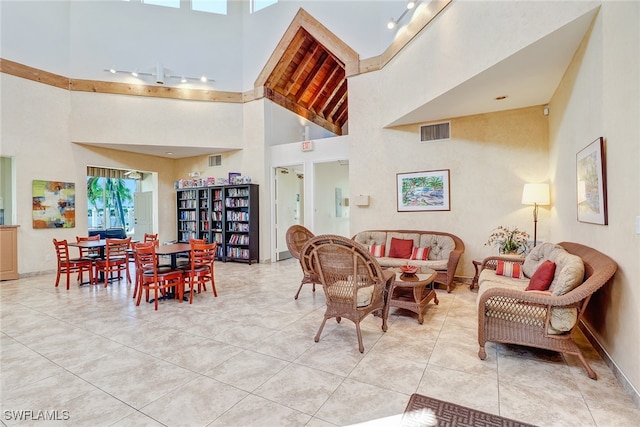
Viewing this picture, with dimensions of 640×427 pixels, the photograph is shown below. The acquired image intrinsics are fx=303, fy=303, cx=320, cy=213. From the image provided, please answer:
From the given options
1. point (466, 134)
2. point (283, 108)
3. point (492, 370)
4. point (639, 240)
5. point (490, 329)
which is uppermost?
point (283, 108)

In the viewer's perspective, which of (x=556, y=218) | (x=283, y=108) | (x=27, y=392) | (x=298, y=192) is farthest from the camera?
(x=298, y=192)

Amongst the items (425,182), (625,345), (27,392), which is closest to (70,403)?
(27,392)

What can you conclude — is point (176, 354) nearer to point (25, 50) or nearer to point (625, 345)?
point (625, 345)

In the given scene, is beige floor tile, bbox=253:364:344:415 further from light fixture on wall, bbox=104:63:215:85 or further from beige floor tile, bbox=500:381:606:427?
light fixture on wall, bbox=104:63:215:85

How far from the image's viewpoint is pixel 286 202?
26.9 feet

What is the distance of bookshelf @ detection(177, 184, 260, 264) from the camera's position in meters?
7.42

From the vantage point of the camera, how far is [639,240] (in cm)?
194

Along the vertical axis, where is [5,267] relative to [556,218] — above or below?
below

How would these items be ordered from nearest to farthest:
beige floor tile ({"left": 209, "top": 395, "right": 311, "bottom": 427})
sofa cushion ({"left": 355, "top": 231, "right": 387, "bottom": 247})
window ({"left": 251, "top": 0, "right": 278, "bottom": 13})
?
beige floor tile ({"left": 209, "top": 395, "right": 311, "bottom": 427}) < sofa cushion ({"left": 355, "top": 231, "right": 387, "bottom": 247}) < window ({"left": 251, "top": 0, "right": 278, "bottom": 13})

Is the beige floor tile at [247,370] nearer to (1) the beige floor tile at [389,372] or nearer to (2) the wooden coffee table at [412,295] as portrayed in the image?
(1) the beige floor tile at [389,372]

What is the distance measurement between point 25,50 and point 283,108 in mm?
5365

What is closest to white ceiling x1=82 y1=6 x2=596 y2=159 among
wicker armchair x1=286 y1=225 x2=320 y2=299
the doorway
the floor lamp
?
the floor lamp

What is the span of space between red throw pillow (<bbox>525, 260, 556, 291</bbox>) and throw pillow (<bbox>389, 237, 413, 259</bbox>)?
7.72 feet

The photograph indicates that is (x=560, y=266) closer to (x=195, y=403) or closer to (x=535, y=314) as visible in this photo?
(x=535, y=314)
